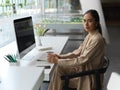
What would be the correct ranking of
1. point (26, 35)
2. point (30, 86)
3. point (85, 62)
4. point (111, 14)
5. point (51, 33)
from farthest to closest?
→ point (111, 14) → point (51, 33) → point (26, 35) → point (85, 62) → point (30, 86)

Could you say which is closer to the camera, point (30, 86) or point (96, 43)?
point (30, 86)

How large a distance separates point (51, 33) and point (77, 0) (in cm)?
112

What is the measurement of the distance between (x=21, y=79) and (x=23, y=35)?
0.96 m

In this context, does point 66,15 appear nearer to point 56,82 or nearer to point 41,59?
point 41,59

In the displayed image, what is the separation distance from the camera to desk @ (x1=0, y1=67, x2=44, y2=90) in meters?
1.28

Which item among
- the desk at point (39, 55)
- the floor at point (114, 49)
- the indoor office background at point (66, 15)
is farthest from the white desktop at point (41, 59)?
the floor at point (114, 49)

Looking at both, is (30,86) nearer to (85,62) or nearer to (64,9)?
(85,62)

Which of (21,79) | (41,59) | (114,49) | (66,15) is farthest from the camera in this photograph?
(114,49)

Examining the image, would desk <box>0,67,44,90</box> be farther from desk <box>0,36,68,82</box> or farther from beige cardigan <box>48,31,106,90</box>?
beige cardigan <box>48,31,106,90</box>

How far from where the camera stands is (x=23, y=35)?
2281mm

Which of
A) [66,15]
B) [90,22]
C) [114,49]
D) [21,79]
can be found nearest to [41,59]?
[90,22]

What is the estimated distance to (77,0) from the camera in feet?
16.5

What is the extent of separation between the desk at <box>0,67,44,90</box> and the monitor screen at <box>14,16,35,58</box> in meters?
0.60

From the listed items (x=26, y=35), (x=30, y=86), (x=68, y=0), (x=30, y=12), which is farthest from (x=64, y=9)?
(x=30, y=86)
